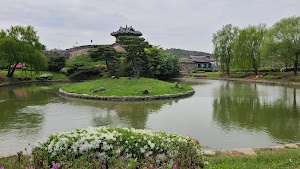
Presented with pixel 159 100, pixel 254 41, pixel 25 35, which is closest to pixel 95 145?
pixel 159 100

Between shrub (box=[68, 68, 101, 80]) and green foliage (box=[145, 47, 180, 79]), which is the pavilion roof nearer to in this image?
green foliage (box=[145, 47, 180, 79])

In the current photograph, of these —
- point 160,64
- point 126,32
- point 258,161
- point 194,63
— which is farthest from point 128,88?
point 194,63

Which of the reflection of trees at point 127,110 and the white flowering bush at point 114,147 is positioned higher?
the white flowering bush at point 114,147

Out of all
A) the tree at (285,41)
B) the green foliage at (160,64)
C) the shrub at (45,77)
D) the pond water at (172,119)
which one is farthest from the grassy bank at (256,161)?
the shrub at (45,77)

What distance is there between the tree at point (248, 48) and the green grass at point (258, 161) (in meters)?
36.9

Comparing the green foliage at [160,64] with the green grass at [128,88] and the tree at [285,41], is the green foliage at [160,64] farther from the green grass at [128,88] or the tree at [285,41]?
the green grass at [128,88]

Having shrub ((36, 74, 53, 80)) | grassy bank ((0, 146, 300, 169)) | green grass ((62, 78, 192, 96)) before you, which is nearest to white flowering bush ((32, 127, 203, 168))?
grassy bank ((0, 146, 300, 169))

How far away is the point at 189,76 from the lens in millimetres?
49062

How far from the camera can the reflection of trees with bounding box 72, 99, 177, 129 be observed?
→ 13.3 metres

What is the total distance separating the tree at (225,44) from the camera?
45.7m

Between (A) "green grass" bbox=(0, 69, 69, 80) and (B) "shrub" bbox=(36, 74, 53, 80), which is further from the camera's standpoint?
(B) "shrub" bbox=(36, 74, 53, 80)

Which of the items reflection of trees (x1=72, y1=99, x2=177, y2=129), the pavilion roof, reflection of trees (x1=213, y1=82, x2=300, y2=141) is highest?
the pavilion roof

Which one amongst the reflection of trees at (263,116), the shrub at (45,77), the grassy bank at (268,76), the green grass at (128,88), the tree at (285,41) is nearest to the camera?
the reflection of trees at (263,116)

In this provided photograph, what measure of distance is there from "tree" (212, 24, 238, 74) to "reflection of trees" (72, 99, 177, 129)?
2850cm
